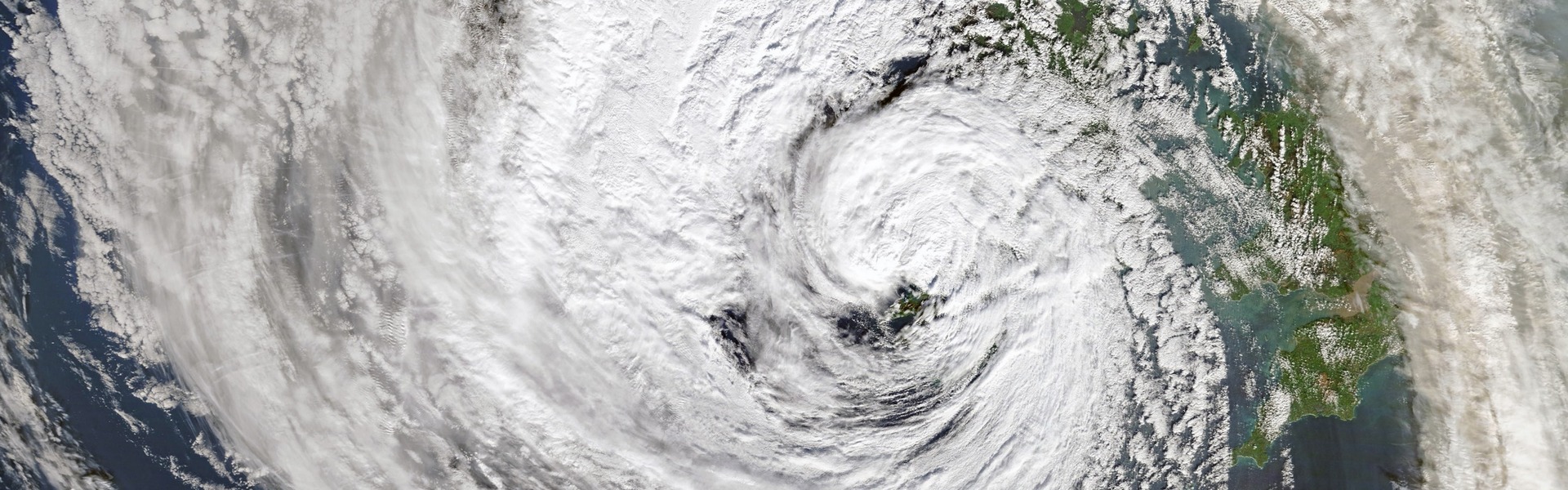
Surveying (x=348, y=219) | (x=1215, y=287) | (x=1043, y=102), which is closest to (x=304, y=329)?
(x=348, y=219)

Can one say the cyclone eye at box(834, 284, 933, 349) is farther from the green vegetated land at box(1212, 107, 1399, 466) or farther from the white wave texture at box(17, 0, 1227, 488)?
the green vegetated land at box(1212, 107, 1399, 466)

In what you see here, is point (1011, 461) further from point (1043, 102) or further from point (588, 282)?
point (588, 282)

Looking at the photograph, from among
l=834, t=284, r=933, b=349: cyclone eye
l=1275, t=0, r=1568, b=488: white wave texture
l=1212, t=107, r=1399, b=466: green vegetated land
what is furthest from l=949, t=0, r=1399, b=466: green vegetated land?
l=834, t=284, r=933, b=349: cyclone eye

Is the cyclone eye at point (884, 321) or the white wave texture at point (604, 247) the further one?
the cyclone eye at point (884, 321)

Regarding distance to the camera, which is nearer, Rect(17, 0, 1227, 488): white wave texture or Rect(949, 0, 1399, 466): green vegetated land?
Rect(17, 0, 1227, 488): white wave texture

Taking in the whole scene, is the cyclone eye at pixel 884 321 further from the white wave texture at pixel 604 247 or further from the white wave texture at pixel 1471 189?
the white wave texture at pixel 1471 189

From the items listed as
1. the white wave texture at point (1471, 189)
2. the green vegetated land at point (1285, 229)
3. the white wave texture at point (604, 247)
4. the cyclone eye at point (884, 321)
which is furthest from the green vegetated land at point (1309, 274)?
the cyclone eye at point (884, 321)

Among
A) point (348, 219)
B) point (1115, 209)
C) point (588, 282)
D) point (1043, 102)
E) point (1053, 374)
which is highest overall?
point (1043, 102)
